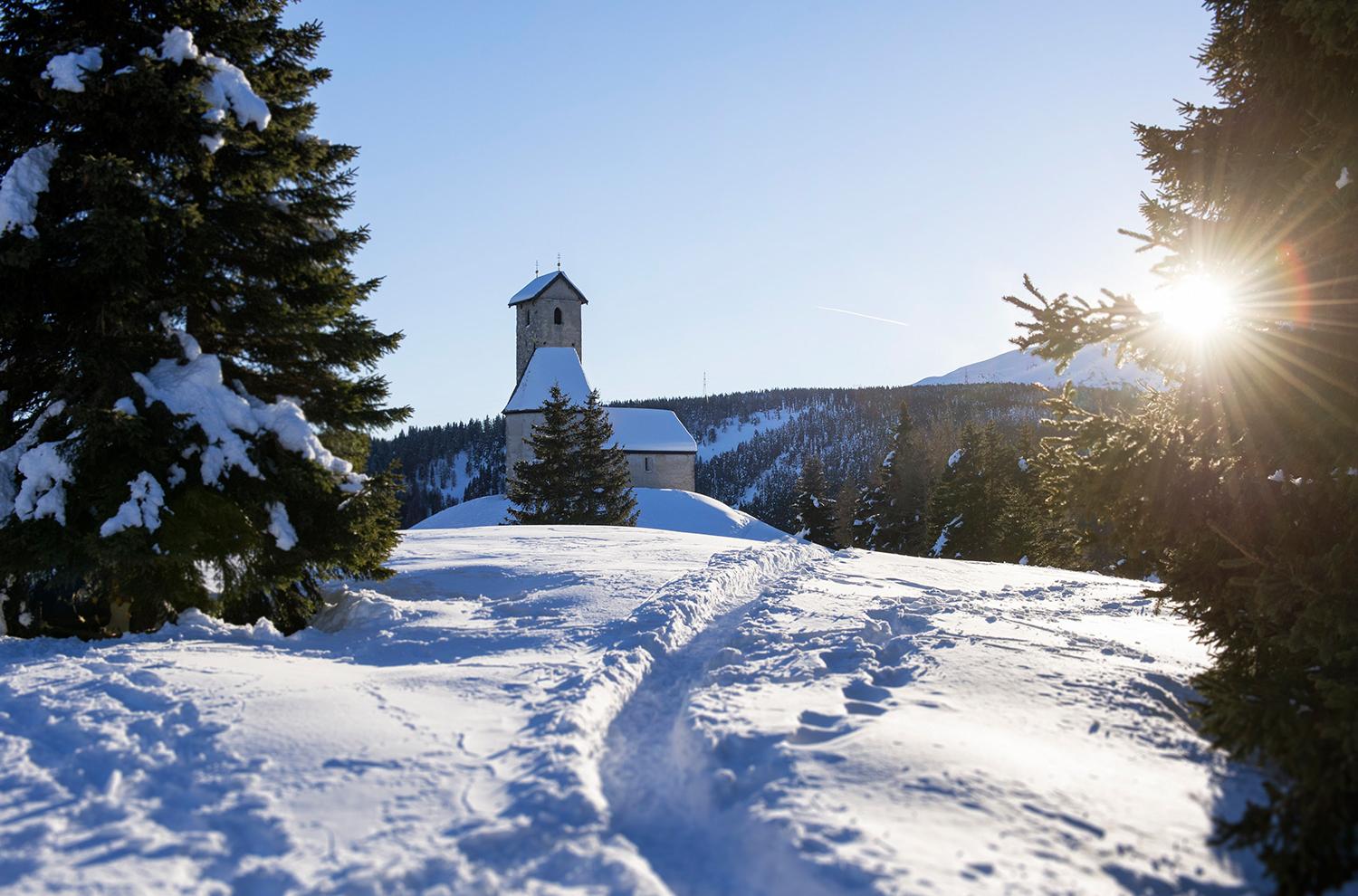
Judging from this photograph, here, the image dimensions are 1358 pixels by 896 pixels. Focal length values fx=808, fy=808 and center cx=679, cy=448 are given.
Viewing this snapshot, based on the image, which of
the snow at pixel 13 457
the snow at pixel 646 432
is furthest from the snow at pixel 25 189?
the snow at pixel 646 432

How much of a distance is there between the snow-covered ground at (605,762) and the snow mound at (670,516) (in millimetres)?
27180

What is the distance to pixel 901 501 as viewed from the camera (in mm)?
38250

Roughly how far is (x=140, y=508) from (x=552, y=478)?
2637 centimetres

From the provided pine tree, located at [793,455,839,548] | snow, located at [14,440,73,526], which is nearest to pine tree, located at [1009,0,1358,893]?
snow, located at [14,440,73,526]

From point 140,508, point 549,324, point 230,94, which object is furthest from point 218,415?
point 549,324

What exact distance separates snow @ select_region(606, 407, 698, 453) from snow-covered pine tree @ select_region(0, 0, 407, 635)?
37587mm

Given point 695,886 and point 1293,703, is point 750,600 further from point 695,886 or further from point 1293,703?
point 695,886

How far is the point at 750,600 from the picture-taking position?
9734mm

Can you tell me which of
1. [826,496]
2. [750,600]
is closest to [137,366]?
[750,600]

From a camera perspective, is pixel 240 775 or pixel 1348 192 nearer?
pixel 240 775

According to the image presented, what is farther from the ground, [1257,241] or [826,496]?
[1257,241]

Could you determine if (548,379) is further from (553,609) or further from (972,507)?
(553,609)

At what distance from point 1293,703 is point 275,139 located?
Answer: 9394 mm

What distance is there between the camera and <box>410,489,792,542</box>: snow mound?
34750mm
